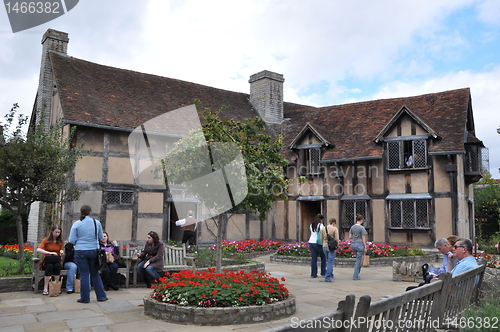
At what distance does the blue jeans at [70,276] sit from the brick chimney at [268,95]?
16.9 m

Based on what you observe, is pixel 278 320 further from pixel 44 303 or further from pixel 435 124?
pixel 435 124

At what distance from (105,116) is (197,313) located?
12.1 m

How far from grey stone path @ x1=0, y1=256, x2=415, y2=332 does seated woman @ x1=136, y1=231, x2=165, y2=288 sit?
1.35ft

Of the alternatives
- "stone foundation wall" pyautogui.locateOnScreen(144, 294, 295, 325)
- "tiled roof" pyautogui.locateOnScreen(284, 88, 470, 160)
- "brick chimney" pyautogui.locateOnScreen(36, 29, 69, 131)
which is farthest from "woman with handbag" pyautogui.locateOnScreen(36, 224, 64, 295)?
"tiled roof" pyautogui.locateOnScreen(284, 88, 470, 160)

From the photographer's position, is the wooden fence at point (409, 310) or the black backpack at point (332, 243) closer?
the wooden fence at point (409, 310)

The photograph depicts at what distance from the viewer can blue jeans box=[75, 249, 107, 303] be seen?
7393 mm

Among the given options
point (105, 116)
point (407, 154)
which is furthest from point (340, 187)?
point (105, 116)

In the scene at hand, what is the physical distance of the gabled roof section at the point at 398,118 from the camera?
57.4 ft

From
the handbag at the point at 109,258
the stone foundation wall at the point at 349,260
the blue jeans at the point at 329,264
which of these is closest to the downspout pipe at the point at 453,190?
the stone foundation wall at the point at 349,260

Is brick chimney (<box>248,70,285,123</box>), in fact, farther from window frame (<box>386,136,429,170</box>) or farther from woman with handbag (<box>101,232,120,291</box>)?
woman with handbag (<box>101,232,120,291</box>)

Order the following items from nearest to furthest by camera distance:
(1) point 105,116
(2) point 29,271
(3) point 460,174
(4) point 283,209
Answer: (2) point 29,271, (1) point 105,116, (3) point 460,174, (4) point 283,209

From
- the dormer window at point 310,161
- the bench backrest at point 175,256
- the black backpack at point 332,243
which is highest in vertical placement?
the dormer window at point 310,161

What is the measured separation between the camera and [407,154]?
1844 cm

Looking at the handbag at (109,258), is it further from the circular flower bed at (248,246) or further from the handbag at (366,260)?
the handbag at (366,260)
